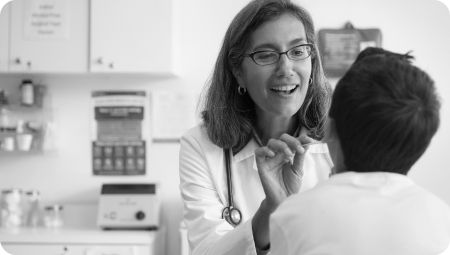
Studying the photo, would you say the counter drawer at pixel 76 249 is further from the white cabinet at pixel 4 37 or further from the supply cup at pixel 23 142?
the white cabinet at pixel 4 37

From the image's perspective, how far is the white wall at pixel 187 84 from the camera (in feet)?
10.0

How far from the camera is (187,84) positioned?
3.12 metres

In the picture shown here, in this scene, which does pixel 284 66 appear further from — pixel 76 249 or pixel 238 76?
pixel 76 249

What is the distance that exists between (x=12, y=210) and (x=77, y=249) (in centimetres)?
63

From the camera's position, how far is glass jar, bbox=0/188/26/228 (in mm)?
3004

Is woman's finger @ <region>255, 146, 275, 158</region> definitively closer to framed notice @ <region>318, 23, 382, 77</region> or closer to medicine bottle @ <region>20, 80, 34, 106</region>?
framed notice @ <region>318, 23, 382, 77</region>

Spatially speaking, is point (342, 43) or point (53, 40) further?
point (342, 43)

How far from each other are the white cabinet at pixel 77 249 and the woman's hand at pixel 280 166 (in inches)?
67.7

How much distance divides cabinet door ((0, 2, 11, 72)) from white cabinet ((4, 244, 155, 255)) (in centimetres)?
103

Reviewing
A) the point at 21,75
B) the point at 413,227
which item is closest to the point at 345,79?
the point at 413,227

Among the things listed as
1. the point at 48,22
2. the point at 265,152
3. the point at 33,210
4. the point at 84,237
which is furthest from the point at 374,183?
the point at 33,210

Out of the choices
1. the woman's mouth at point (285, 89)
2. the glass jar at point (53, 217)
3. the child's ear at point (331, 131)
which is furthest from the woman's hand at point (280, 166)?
the glass jar at point (53, 217)

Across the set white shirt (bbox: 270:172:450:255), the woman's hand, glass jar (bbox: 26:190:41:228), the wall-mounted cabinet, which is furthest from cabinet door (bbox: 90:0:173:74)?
white shirt (bbox: 270:172:450:255)

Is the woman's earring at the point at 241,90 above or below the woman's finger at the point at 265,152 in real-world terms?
above
